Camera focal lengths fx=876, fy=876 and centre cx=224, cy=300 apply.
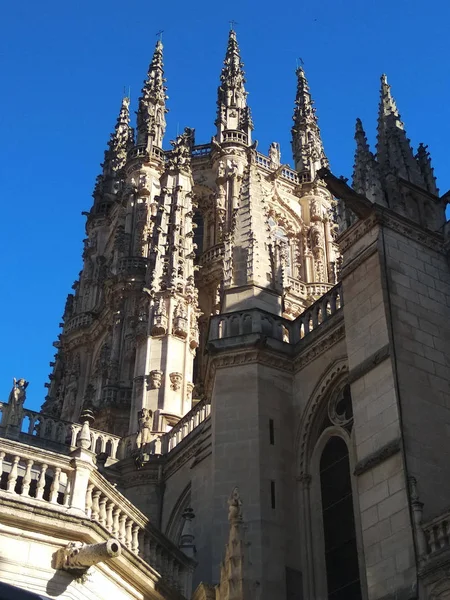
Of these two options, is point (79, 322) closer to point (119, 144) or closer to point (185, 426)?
point (119, 144)

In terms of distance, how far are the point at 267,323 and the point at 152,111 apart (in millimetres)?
25367

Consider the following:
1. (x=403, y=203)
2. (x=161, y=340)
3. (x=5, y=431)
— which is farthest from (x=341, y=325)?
(x=161, y=340)

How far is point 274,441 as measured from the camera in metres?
16.9

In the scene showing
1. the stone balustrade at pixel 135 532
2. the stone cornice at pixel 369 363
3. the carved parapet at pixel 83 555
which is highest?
the stone cornice at pixel 369 363

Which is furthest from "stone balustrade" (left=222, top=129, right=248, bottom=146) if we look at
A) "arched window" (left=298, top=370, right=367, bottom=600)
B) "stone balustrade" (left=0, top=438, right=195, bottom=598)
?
"stone balustrade" (left=0, top=438, right=195, bottom=598)

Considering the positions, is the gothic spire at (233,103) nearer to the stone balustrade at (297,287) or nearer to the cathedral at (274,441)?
the stone balustrade at (297,287)

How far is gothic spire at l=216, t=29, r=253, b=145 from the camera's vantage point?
1649 inches

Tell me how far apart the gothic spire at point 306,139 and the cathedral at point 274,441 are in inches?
659

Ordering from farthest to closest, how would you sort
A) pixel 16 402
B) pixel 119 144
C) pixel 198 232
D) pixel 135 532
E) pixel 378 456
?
pixel 119 144 < pixel 198 232 < pixel 16 402 < pixel 378 456 < pixel 135 532

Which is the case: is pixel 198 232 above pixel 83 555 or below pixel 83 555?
above

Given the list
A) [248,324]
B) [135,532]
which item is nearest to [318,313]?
[248,324]

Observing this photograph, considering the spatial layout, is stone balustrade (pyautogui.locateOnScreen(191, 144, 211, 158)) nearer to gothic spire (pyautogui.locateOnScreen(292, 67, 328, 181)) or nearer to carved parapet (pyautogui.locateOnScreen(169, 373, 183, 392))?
gothic spire (pyautogui.locateOnScreen(292, 67, 328, 181))

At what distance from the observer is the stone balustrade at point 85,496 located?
11359 mm

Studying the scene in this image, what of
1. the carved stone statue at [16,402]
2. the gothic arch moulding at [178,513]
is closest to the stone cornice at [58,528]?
the gothic arch moulding at [178,513]
